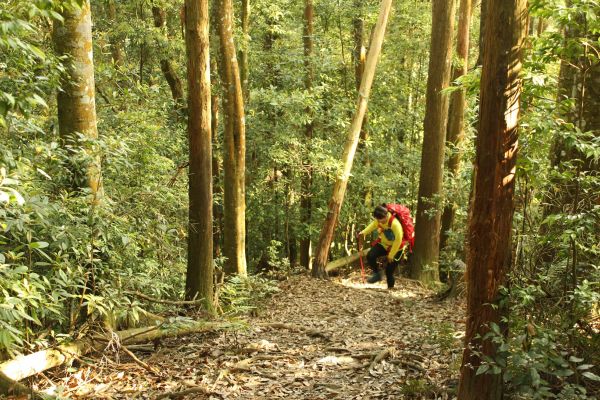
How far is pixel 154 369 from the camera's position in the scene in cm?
639

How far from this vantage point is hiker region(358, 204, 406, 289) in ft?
37.5

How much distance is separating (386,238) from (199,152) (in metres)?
5.30

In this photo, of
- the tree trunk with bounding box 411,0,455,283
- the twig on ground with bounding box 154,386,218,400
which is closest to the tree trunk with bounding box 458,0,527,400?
the twig on ground with bounding box 154,386,218,400

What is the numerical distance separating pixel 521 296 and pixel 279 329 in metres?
5.39

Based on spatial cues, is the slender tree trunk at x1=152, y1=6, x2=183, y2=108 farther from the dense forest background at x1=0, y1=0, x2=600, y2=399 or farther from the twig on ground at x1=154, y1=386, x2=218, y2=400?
the twig on ground at x1=154, y1=386, x2=218, y2=400

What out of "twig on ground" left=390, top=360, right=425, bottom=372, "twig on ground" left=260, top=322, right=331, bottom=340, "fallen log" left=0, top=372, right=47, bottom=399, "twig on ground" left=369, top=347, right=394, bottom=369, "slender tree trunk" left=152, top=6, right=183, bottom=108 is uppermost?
"slender tree trunk" left=152, top=6, right=183, bottom=108

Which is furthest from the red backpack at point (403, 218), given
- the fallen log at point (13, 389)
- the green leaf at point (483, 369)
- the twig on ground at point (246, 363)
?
the fallen log at point (13, 389)

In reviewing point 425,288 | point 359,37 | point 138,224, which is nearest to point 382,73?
point 359,37

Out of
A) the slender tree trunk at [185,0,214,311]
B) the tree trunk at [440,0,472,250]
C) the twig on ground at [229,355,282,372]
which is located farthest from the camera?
the tree trunk at [440,0,472,250]

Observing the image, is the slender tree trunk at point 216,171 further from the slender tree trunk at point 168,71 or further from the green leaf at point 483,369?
the green leaf at point 483,369

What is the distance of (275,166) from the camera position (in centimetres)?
1708

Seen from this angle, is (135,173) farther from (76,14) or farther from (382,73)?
(382,73)

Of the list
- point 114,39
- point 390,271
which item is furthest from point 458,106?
point 114,39

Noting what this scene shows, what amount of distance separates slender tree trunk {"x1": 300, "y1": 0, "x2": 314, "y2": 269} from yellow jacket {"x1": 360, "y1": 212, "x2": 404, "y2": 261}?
4.23 metres
